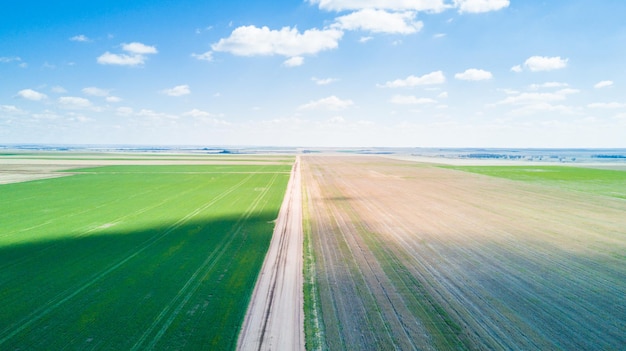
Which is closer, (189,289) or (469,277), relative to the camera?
(189,289)

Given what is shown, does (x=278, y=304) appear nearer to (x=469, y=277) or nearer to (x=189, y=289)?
(x=189, y=289)

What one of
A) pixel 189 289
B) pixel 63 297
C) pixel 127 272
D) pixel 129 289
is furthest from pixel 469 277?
pixel 63 297

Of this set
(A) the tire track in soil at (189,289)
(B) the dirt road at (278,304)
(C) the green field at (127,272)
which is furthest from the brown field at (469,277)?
(A) the tire track in soil at (189,289)

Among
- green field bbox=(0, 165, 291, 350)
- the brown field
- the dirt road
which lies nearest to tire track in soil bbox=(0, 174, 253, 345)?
green field bbox=(0, 165, 291, 350)

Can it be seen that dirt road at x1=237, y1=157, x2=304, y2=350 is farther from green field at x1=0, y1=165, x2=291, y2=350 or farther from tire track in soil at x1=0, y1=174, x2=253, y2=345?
tire track in soil at x1=0, y1=174, x2=253, y2=345

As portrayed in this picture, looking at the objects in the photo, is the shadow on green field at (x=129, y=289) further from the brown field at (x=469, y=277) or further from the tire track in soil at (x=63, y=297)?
the brown field at (x=469, y=277)

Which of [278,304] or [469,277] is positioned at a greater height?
[469,277]
